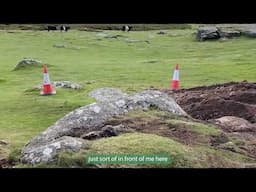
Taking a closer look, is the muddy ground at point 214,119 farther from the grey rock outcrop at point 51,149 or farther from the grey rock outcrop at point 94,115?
the grey rock outcrop at point 51,149

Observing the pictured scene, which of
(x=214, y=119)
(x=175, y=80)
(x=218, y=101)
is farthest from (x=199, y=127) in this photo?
(x=218, y=101)

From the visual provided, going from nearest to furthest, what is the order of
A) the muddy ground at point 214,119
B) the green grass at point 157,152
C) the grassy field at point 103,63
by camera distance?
the green grass at point 157,152 < the muddy ground at point 214,119 < the grassy field at point 103,63

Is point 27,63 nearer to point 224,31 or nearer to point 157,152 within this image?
point 224,31

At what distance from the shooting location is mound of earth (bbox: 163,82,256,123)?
9617mm

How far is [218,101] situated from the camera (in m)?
9.85

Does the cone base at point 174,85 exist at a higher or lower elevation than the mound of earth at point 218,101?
higher

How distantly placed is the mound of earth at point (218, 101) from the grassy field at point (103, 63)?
14 cm

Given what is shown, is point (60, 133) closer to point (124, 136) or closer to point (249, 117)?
point (124, 136)

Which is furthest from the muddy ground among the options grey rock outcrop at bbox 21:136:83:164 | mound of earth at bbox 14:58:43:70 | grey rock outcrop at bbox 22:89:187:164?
mound of earth at bbox 14:58:43:70

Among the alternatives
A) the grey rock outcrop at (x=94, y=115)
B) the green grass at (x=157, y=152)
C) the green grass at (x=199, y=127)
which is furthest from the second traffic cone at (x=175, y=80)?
the green grass at (x=157, y=152)

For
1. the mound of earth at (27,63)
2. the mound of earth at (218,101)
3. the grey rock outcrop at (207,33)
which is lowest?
the mound of earth at (218,101)

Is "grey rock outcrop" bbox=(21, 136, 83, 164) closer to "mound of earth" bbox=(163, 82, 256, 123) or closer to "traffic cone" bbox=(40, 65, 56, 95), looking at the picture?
"traffic cone" bbox=(40, 65, 56, 95)

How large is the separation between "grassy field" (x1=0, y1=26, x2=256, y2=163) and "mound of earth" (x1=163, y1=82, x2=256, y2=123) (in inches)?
5.5

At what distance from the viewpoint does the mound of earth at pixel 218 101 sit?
9.62 meters
